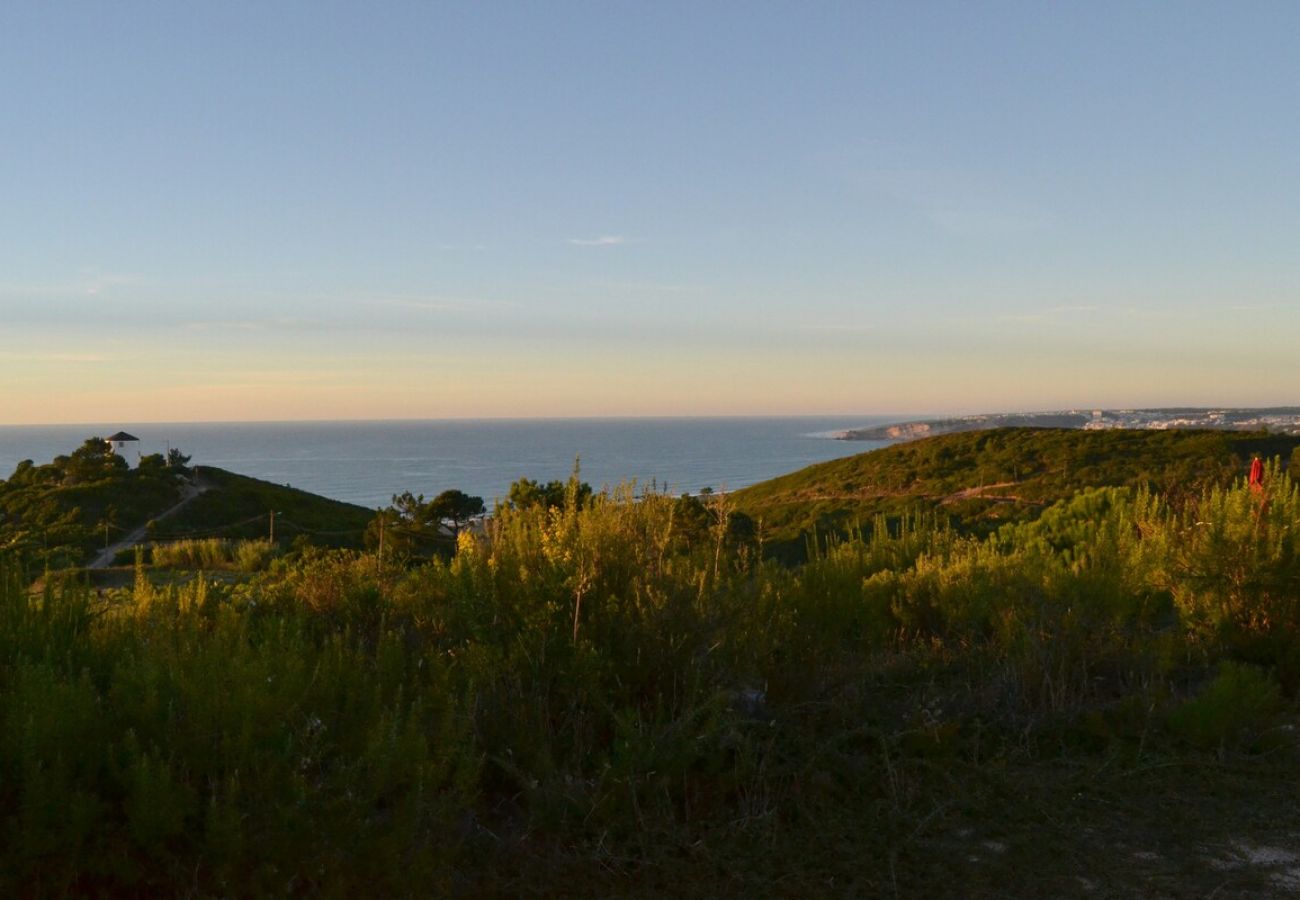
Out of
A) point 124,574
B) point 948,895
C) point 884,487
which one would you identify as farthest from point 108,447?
point 948,895

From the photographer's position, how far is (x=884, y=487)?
5266cm

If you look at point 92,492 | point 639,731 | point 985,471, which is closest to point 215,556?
point 639,731

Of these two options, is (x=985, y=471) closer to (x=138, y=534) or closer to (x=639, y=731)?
(x=138, y=534)

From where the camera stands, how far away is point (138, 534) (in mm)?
35062

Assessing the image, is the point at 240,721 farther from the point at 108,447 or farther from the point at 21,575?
the point at 108,447

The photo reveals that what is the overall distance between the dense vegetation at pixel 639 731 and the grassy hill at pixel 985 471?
91.7 ft

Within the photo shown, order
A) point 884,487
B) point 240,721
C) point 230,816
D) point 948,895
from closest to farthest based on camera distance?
1. point 230,816
2. point 240,721
3. point 948,895
4. point 884,487

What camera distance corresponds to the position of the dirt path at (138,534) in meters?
28.6

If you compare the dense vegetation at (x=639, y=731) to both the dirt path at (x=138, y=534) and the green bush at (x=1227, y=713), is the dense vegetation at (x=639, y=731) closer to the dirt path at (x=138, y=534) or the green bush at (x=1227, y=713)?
the green bush at (x=1227, y=713)

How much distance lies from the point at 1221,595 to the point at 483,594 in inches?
192

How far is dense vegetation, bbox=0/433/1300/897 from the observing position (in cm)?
286

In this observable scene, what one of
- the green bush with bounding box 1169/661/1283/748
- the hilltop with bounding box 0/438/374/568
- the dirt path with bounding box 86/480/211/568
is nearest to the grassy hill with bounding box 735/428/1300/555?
the hilltop with bounding box 0/438/374/568

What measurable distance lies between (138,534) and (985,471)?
39.3m

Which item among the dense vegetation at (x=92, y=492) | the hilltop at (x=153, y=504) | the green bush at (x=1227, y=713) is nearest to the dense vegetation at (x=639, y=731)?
the green bush at (x=1227, y=713)
